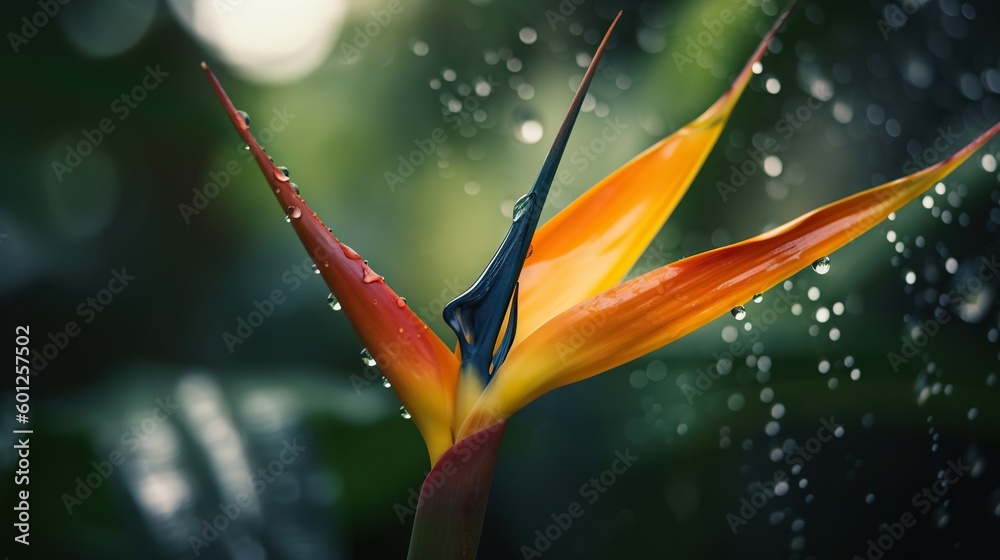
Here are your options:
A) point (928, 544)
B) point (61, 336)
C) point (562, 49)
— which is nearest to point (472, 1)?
point (562, 49)

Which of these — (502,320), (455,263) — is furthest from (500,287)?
(455,263)

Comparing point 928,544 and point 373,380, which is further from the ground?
point 373,380

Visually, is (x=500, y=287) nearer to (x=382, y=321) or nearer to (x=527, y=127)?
(x=382, y=321)

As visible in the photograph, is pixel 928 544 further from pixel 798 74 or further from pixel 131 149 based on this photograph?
pixel 131 149

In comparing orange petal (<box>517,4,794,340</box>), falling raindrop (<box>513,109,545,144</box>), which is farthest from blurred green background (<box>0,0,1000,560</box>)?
orange petal (<box>517,4,794,340</box>)

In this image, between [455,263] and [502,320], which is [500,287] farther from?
[455,263]

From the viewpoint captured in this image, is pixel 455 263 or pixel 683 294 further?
pixel 455 263

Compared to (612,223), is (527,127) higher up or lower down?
higher up
